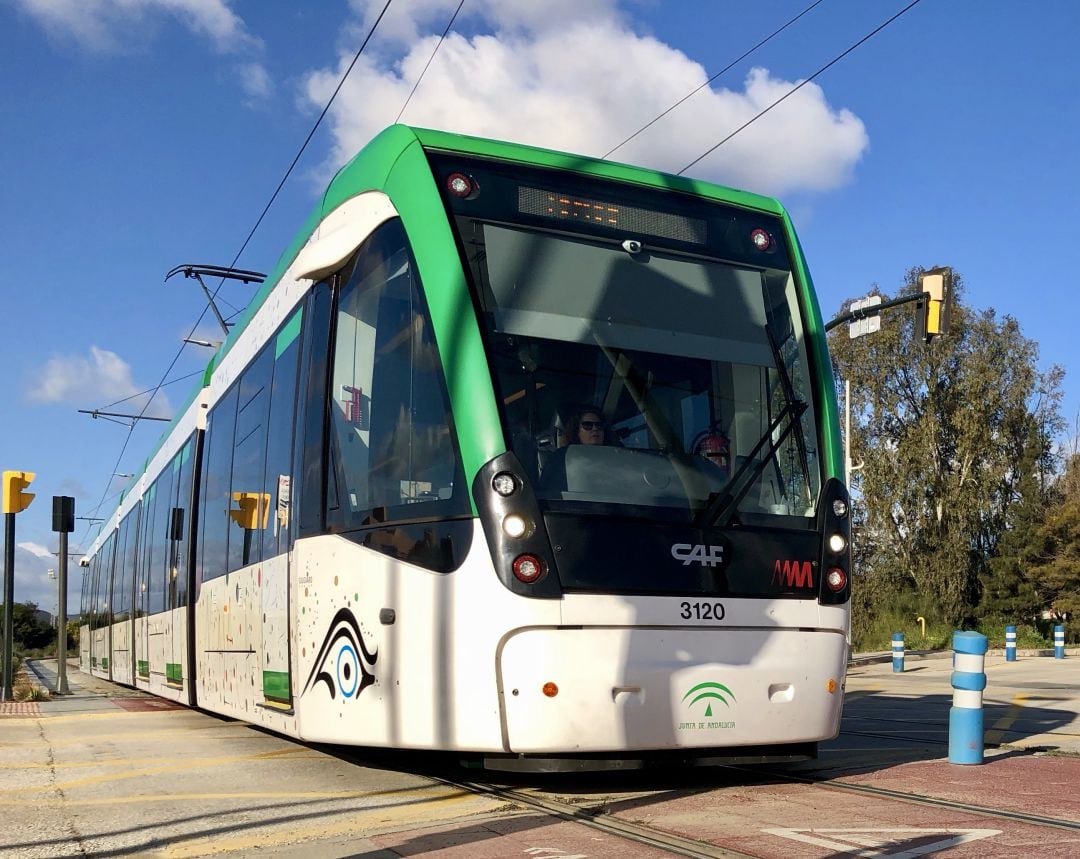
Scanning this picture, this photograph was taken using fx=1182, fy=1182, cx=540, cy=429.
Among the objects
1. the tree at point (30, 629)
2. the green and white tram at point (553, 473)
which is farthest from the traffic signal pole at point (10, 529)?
the tree at point (30, 629)

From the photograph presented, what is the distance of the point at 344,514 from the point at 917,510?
123ft

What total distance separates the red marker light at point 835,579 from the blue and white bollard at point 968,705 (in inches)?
55.9

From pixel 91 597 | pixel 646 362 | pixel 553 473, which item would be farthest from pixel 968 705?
pixel 91 597

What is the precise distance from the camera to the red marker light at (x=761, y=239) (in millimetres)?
7359

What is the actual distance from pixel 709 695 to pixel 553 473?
136 centimetres

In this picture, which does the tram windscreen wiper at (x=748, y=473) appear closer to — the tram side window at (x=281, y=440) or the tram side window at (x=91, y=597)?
the tram side window at (x=281, y=440)

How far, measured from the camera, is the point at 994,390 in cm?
4209

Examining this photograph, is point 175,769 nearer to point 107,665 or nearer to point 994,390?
point 107,665

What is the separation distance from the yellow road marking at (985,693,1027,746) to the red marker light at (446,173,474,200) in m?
5.76

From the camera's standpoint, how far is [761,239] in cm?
739

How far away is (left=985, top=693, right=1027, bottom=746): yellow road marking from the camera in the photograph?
30.5ft

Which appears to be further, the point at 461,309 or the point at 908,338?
the point at 908,338

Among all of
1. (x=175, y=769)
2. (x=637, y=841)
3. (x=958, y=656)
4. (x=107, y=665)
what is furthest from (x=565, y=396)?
(x=107, y=665)

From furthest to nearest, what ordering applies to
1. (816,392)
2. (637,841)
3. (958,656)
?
1. (958,656)
2. (816,392)
3. (637,841)
